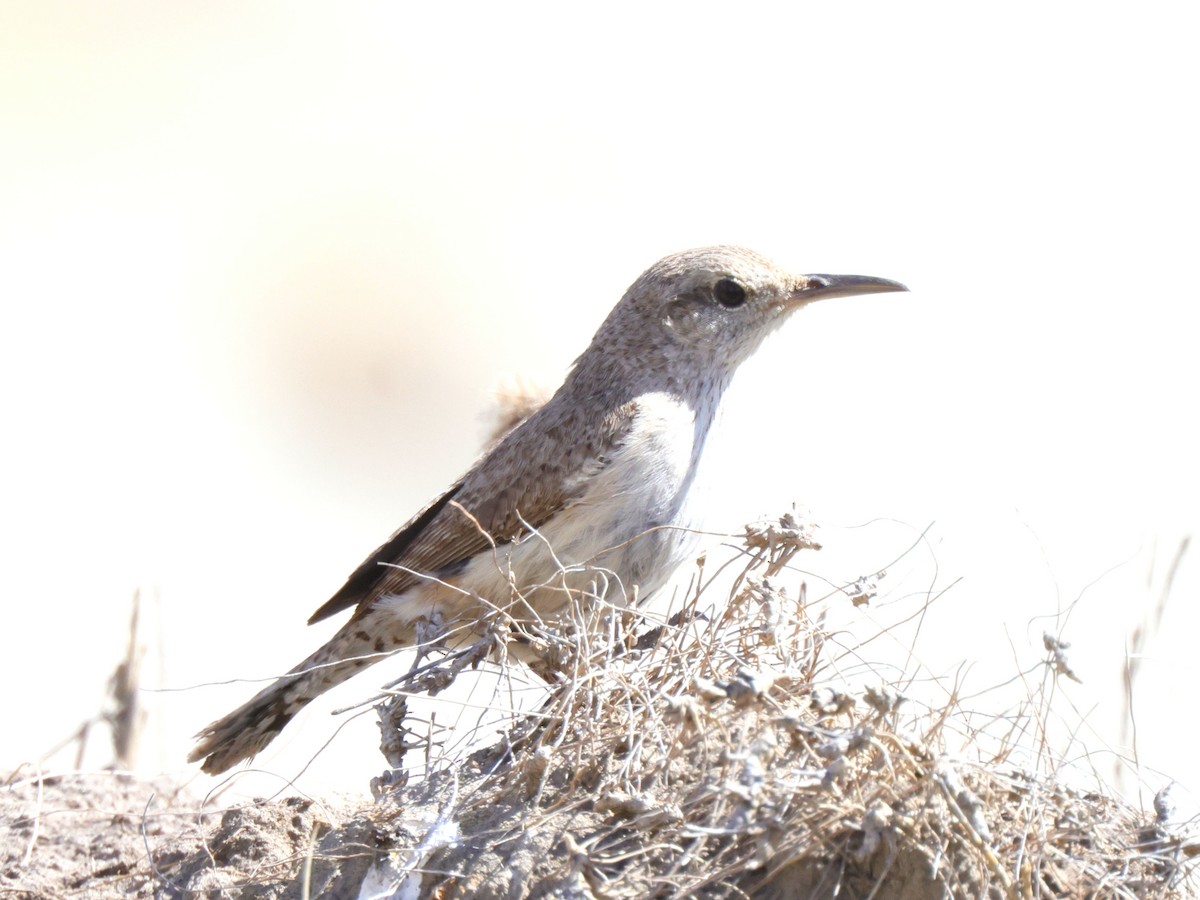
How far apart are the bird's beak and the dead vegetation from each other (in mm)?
1990

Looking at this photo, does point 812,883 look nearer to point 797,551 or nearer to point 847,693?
point 847,693

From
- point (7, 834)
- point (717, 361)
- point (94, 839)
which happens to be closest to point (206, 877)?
point (94, 839)

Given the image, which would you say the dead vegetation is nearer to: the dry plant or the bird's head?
the dry plant

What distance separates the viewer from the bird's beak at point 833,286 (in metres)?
5.57

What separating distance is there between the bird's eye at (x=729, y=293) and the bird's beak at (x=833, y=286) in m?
0.25

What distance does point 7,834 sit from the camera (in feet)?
14.6

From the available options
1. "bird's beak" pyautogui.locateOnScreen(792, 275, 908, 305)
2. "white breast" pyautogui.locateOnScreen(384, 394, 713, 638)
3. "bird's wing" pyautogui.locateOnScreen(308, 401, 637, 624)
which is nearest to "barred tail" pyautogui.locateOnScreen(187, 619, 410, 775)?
"bird's wing" pyautogui.locateOnScreen(308, 401, 637, 624)

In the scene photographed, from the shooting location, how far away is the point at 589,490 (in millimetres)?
4855

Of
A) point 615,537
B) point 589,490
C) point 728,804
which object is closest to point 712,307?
point 589,490

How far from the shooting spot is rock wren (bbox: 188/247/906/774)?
477cm

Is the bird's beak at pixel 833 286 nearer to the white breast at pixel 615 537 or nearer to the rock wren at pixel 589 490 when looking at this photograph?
the rock wren at pixel 589 490

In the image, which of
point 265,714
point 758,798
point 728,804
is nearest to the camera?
point 758,798

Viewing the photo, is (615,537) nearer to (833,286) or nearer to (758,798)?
(833,286)

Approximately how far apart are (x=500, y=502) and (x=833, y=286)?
1845 mm
